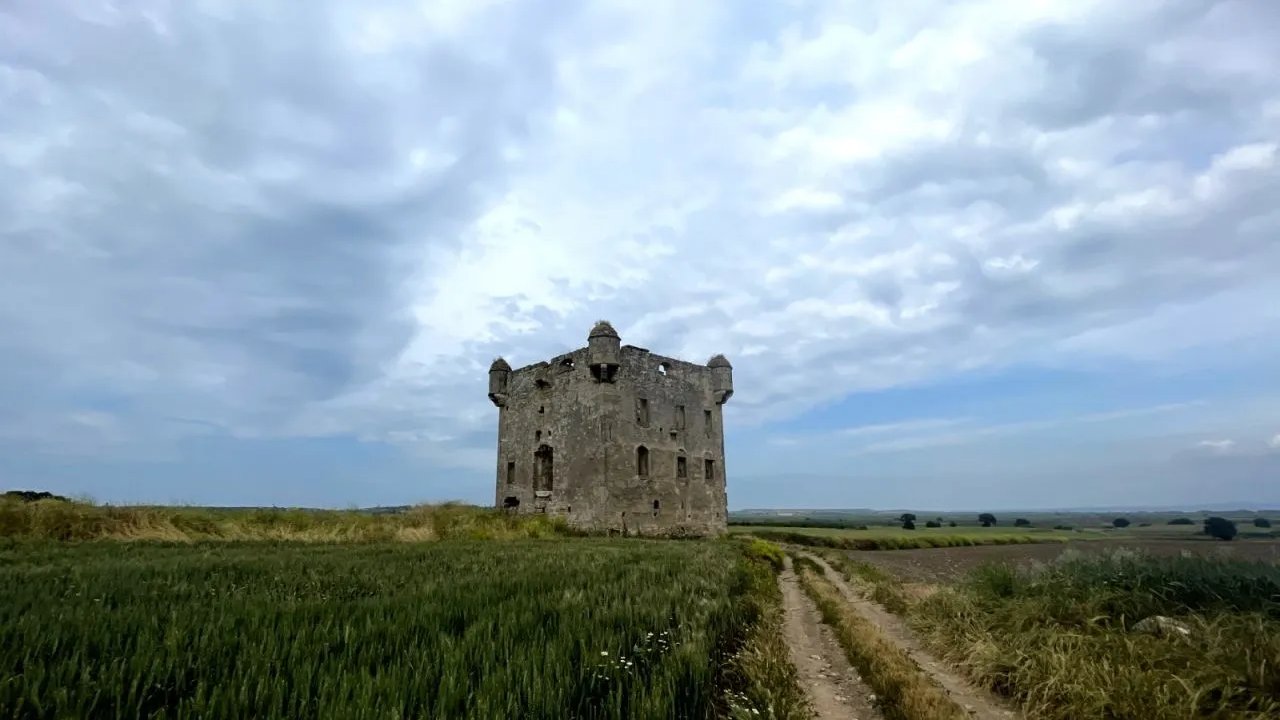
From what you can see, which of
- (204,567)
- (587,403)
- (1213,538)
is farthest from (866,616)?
(1213,538)

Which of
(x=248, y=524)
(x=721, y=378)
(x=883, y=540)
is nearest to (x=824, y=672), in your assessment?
(x=248, y=524)

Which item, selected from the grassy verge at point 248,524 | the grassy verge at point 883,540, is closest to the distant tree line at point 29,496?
the grassy verge at point 248,524

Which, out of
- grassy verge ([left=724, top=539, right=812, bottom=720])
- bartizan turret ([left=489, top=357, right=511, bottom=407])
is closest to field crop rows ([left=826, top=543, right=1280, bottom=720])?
grassy verge ([left=724, top=539, right=812, bottom=720])

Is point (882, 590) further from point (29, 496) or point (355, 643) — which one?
point (29, 496)

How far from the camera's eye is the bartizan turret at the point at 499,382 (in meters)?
34.8

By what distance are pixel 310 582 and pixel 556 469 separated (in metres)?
22.8

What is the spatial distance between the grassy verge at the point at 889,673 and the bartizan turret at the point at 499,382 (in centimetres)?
2630

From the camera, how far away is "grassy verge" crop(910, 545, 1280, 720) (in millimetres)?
5262

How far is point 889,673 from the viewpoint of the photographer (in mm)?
6562

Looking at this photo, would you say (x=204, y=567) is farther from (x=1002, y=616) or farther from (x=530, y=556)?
(x=1002, y=616)

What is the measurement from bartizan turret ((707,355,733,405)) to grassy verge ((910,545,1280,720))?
83.1 ft

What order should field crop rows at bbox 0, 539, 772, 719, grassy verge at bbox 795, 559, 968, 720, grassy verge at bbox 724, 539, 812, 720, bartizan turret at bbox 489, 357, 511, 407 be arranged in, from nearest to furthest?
1. field crop rows at bbox 0, 539, 772, 719
2. grassy verge at bbox 724, 539, 812, 720
3. grassy verge at bbox 795, 559, 968, 720
4. bartizan turret at bbox 489, 357, 511, 407

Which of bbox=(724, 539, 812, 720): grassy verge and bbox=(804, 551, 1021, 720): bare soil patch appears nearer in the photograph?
bbox=(724, 539, 812, 720): grassy verge

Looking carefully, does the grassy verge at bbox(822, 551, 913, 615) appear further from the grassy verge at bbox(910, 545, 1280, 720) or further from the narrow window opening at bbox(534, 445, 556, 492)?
the narrow window opening at bbox(534, 445, 556, 492)
